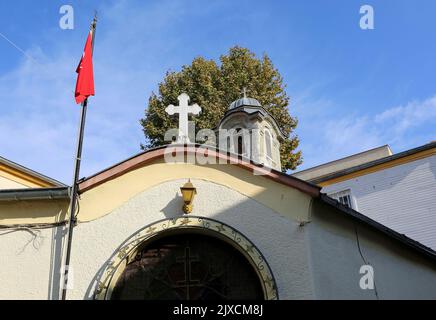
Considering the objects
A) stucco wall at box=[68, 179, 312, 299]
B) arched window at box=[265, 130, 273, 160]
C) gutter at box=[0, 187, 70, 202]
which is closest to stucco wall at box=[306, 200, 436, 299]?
stucco wall at box=[68, 179, 312, 299]

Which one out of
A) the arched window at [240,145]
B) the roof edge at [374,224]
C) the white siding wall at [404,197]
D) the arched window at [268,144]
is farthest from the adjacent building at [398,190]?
the roof edge at [374,224]

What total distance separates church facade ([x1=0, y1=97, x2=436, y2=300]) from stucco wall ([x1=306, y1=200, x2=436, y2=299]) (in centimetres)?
2

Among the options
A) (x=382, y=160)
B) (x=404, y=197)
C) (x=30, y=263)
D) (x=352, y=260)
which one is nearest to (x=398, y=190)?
(x=404, y=197)

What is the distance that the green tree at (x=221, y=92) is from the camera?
21.5 meters

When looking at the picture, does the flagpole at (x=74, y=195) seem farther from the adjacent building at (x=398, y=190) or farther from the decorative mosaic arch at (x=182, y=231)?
the adjacent building at (x=398, y=190)

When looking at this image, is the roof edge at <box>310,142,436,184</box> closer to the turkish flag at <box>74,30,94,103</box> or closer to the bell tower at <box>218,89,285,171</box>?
the bell tower at <box>218,89,285,171</box>

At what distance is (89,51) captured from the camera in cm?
814

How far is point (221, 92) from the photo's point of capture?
22375 millimetres

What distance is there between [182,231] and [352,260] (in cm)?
287

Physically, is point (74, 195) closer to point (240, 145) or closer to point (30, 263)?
point (30, 263)

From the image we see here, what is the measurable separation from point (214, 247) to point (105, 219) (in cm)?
188

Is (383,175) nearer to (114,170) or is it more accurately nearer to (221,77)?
(221,77)
